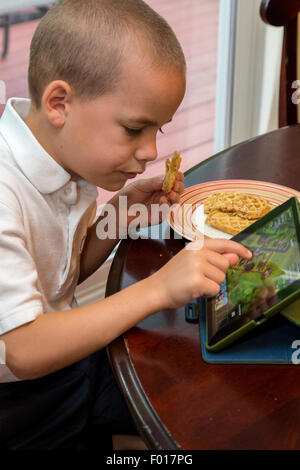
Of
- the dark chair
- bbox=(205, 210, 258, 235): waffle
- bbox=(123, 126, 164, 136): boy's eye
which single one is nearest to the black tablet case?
bbox=(205, 210, 258, 235): waffle

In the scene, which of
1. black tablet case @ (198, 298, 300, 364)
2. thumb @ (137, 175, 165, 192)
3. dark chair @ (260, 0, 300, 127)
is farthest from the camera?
dark chair @ (260, 0, 300, 127)

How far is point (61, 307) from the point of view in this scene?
1.10 meters

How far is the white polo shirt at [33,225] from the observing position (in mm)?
830

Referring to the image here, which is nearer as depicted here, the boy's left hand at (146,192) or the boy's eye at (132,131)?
the boy's eye at (132,131)

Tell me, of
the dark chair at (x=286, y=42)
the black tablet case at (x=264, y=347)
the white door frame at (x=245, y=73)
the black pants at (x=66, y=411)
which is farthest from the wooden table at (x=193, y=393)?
the white door frame at (x=245, y=73)

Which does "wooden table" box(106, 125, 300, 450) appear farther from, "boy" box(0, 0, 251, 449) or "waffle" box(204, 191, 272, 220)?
"waffle" box(204, 191, 272, 220)

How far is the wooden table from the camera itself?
0.67 meters

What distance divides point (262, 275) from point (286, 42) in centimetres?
103

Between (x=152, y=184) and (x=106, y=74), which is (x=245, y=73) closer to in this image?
(x=152, y=184)

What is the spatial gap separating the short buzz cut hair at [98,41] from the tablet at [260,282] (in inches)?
11.5

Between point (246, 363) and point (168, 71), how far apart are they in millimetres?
453

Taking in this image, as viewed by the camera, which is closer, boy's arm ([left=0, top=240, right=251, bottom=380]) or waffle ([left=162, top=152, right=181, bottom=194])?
boy's arm ([left=0, top=240, right=251, bottom=380])

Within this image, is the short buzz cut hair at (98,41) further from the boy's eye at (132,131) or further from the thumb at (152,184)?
the thumb at (152,184)

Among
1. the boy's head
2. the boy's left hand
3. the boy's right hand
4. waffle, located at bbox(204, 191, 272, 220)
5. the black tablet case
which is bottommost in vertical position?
the boy's left hand
